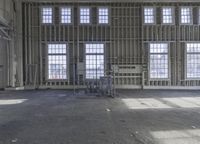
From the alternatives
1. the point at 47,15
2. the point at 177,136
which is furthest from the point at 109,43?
the point at 177,136

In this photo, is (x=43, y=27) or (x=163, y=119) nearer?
(x=163, y=119)

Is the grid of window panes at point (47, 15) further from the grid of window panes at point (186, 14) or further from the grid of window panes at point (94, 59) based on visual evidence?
the grid of window panes at point (186, 14)

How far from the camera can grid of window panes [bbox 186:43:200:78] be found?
19.7m

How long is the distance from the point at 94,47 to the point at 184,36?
555 cm

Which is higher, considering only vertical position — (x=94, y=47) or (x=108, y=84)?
(x=94, y=47)

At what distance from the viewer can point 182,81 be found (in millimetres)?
19578

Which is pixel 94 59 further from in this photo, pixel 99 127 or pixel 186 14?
pixel 99 127

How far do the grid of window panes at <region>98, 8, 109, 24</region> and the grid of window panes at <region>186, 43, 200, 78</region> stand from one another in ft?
17.3

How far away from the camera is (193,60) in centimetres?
1983

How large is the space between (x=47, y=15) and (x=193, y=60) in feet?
30.9

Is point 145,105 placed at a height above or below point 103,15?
below

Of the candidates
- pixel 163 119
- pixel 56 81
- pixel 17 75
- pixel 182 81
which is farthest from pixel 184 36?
pixel 163 119

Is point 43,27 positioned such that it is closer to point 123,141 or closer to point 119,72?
point 119,72

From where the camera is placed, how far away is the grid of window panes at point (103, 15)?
1972 centimetres
